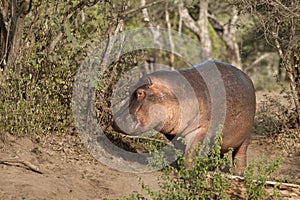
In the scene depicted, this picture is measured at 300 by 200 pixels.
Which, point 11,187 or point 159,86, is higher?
point 159,86

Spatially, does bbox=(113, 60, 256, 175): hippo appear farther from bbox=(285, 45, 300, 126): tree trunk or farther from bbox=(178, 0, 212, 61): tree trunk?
bbox=(178, 0, 212, 61): tree trunk

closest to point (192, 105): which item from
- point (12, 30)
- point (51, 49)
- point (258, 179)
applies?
point (258, 179)

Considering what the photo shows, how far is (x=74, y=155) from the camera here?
265 inches

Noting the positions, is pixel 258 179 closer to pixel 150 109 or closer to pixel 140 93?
pixel 150 109

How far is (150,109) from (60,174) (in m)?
1.27

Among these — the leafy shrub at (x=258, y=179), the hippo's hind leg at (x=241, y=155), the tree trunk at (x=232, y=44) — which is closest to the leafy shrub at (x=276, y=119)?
the hippo's hind leg at (x=241, y=155)

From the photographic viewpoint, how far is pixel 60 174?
237 inches

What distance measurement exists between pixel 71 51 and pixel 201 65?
5.84ft

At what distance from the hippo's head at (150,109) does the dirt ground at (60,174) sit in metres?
0.70

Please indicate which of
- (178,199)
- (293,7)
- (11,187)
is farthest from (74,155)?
(293,7)

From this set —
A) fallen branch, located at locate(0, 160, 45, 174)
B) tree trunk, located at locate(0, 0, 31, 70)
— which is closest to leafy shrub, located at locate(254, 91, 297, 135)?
tree trunk, located at locate(0, 0, 31, 70)

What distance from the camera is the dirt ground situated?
5340 mm

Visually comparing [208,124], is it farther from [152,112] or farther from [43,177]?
[43,177]

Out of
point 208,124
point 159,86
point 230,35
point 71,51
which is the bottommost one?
point 208,124
